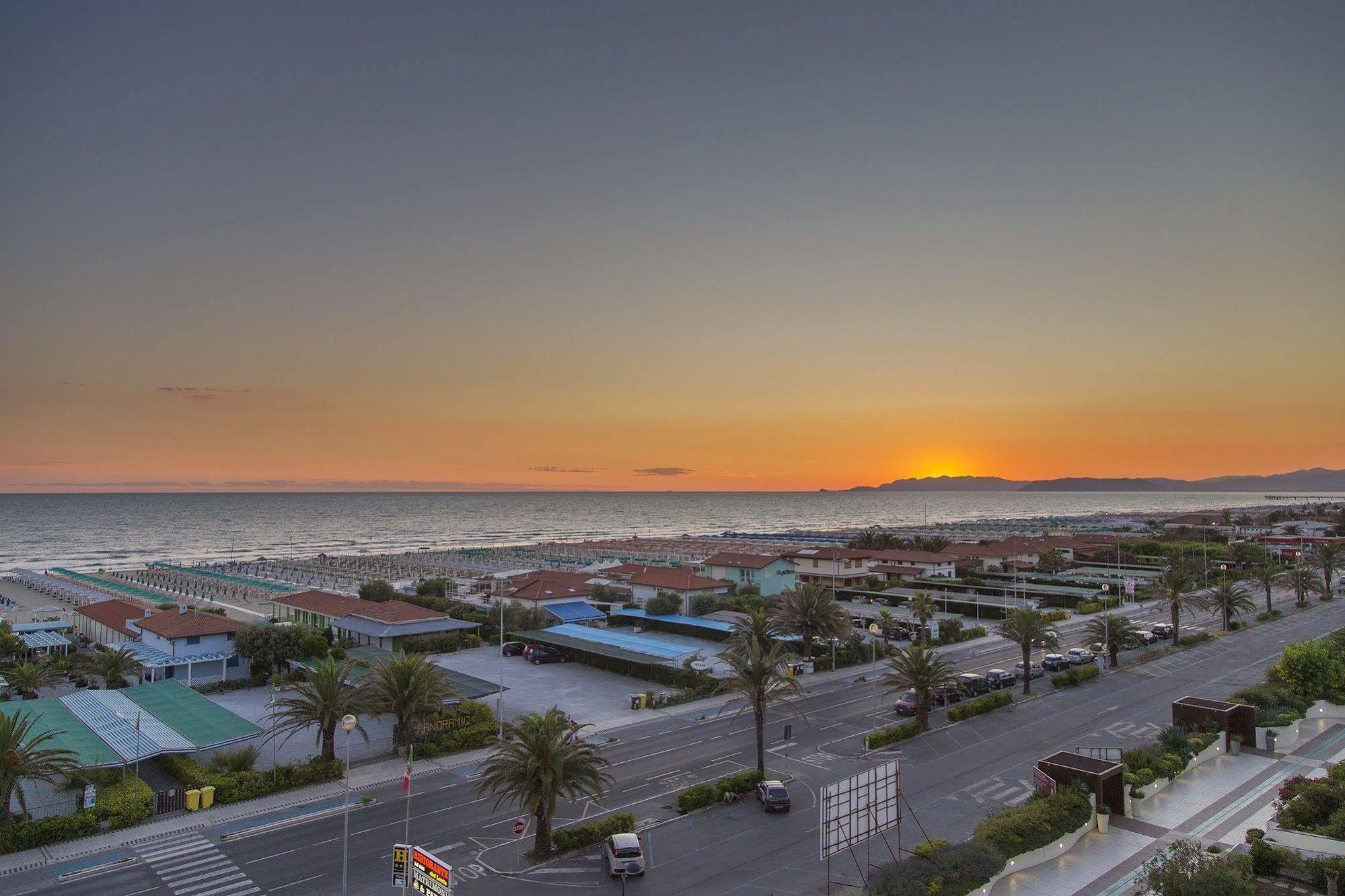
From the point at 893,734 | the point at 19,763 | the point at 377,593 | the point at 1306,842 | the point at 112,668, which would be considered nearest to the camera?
the point at 1306,842

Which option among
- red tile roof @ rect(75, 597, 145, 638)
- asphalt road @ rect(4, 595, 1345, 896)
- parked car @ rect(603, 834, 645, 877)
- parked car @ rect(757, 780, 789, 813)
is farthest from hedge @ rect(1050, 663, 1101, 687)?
red tile roof @ rect(75, 597, 145, 638)

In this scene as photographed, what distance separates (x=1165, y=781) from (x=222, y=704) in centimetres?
4834

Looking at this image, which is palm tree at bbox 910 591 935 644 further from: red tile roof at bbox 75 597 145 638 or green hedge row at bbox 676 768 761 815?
red tile roof at bbox 75 597 145 638

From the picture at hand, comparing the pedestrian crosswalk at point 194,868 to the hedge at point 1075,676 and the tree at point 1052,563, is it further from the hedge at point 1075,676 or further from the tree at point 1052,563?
the tree at point 1052,563

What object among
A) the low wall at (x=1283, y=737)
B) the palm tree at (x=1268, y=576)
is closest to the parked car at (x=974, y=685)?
the low wall at (x=1283, y=737)

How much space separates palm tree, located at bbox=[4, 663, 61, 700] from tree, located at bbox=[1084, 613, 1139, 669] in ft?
216

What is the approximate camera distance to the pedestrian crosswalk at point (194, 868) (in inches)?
938

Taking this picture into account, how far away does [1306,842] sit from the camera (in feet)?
84.2

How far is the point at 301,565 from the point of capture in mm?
140125

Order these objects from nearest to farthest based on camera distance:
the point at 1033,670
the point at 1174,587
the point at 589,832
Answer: the point at 589,832 → the point at 1033,670 → the point at 1174,587

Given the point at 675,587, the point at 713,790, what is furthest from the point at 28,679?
the point at 675,587

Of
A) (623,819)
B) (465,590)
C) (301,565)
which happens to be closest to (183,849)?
(623,819)

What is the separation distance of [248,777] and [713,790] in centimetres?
1873

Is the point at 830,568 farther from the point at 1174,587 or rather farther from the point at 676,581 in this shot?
the point at 1174,587
